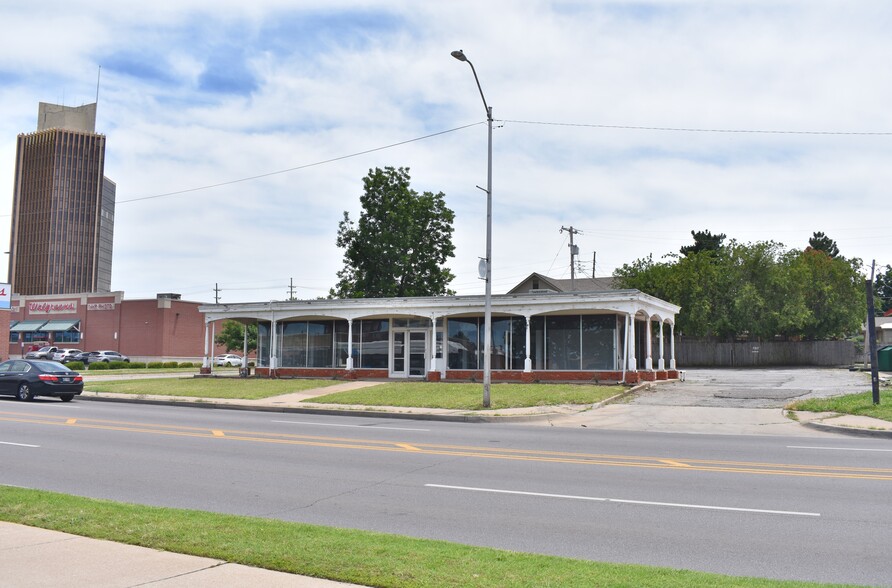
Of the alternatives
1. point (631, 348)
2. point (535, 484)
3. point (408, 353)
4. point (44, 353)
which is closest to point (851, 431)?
point (535, 484)

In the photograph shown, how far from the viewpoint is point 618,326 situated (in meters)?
30.8

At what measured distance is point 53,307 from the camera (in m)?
74.2

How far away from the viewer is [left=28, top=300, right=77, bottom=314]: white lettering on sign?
240ft

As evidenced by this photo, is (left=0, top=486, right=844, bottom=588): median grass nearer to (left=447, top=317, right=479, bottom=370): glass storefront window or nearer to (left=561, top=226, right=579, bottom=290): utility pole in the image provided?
(left=447, top=317, right=479, bottom=370): glass storefront window

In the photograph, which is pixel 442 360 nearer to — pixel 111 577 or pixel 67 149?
pixel 111 577

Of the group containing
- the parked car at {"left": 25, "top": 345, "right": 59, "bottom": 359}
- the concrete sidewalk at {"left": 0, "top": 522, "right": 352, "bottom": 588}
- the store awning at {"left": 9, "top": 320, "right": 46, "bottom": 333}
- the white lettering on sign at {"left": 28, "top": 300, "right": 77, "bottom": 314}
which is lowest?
the concrete sidewalk at {"left": 0, "top": 522, "right": 352, "bottom": 588}

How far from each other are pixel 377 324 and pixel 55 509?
27.8 meters

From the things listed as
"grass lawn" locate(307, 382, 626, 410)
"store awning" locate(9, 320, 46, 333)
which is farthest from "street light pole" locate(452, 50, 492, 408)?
"store awning" locate(9, 320, 46, 333)

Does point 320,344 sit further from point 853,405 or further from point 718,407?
point 853,405

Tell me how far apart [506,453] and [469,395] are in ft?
38.7

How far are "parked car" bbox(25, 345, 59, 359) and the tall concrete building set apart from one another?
7911 cm

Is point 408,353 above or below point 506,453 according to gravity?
above

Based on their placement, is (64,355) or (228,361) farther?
(228,361)

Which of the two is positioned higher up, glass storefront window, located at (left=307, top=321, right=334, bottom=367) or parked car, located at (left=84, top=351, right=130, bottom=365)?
glass storefront window, located at (left=307, top=321, right=334, bottom=367)
